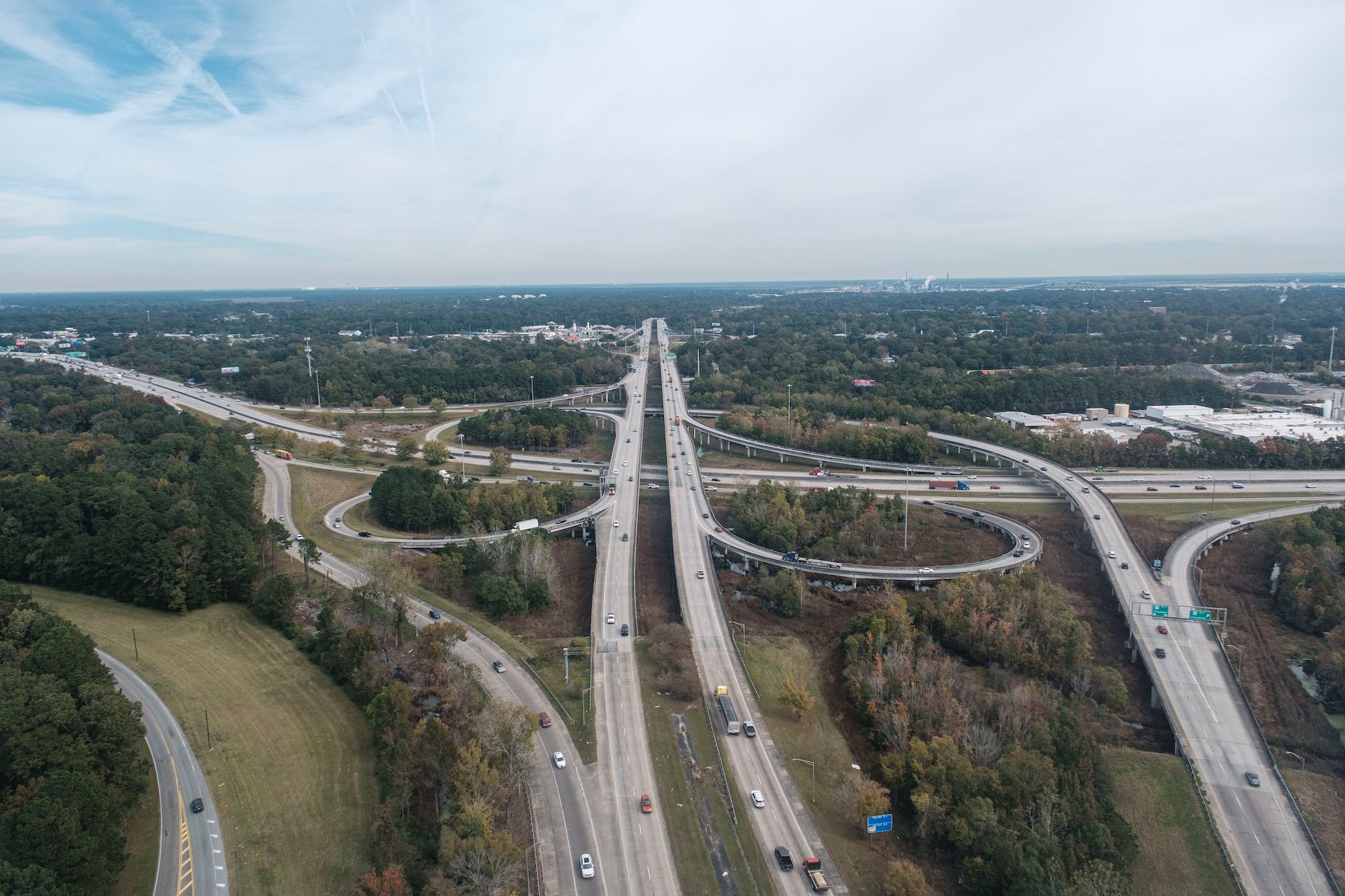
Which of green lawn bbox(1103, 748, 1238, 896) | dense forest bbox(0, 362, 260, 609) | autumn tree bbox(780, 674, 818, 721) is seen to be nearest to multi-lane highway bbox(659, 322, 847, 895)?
autumn tree bbox(780, 674, 818, 721)

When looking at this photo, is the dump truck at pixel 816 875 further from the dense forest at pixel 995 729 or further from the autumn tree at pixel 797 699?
the autumn tree at pixel 797 699

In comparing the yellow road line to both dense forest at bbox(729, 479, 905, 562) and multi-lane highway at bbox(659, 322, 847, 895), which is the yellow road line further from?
dense forest at bbox(729, 479, 905, 562)

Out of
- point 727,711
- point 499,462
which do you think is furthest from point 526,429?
point 727,711

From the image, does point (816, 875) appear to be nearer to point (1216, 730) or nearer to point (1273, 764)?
point (1273, 764)

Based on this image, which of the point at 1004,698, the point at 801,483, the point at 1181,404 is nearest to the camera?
the point at 1004,698

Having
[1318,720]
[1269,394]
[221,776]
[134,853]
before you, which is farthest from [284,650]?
[1269,394]

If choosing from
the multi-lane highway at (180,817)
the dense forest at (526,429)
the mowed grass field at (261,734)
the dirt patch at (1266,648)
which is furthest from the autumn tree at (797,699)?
the dense forest at (526,429)

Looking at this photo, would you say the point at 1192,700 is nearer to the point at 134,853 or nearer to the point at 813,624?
the point at 813,624
